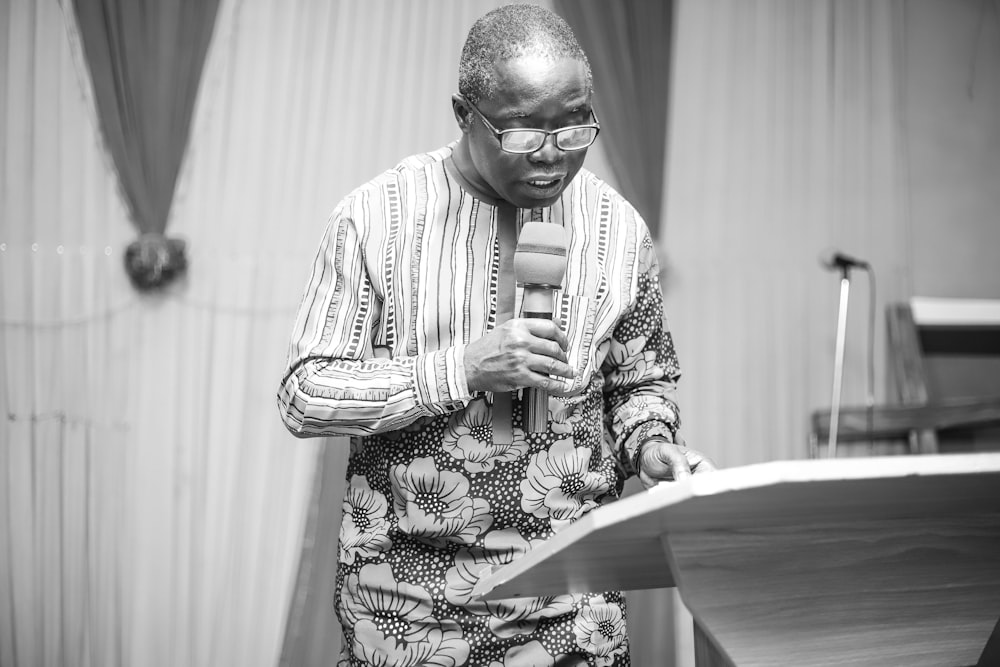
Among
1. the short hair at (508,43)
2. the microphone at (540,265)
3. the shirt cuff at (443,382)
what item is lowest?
the shirt cuff at (443,382)

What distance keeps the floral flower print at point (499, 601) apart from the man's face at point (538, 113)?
0.52 metres

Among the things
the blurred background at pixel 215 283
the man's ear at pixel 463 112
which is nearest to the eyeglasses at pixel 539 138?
the man's ear at pixel 463 112

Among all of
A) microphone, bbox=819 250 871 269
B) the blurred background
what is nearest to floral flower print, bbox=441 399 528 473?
the blurred background

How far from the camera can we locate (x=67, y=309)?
11.9 ft

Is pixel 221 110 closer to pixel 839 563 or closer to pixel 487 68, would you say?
pixel 487 68

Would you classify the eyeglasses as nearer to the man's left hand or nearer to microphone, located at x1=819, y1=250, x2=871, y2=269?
the man's left hand

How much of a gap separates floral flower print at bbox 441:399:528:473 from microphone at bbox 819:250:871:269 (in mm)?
2821

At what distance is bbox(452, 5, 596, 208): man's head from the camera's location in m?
1.55

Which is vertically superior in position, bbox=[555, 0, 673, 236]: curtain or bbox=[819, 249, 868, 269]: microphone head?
bbox=[555, 0, 673, 236]: curtain

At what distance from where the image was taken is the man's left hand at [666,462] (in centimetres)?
153

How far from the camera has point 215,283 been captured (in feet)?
12.2

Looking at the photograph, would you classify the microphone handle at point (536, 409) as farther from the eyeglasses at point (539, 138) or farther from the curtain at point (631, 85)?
the curtain at point (631, 85)

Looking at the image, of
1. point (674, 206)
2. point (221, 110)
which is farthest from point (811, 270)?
point (221, 110)

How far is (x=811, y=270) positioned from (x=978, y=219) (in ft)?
3.01
